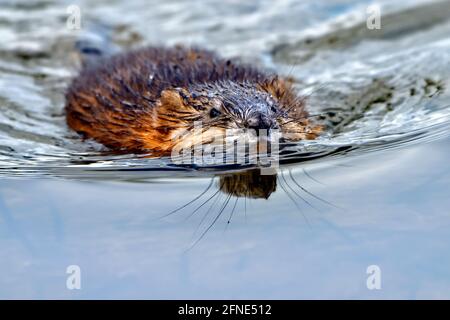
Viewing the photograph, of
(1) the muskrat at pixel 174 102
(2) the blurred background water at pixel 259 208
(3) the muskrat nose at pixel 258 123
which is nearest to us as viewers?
(2) the blurred background water at pixel 259 208

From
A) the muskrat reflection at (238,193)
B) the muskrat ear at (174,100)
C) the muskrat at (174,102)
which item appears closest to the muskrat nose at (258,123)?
the muskrat at (174,102)

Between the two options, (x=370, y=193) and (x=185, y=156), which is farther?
(x=185, y=156)

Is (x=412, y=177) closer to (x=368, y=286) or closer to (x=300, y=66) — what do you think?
(x=368, y=286)

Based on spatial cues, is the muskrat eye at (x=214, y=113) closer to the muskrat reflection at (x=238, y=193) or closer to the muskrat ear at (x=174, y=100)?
the muskrat ear at (x=174, y=100)

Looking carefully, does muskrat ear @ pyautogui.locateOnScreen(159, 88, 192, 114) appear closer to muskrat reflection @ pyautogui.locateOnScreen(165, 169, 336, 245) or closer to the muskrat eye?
the muskrat eye

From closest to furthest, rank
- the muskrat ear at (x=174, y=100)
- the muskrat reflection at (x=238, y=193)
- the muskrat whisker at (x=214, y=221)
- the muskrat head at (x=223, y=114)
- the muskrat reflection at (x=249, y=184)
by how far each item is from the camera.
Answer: the muskrat whisker at (x=214, y=221)
the muskrat reflection at (x=238, y=193)
the muskrat reflection at (x=249, y=184)
the muskrat head at (x=223, y=114)
the muskrat ear at (x=174, y=100)

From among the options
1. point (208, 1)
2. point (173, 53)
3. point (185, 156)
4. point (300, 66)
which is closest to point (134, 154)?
point (185, 156)

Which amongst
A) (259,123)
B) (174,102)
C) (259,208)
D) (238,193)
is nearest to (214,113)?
(174,102)
